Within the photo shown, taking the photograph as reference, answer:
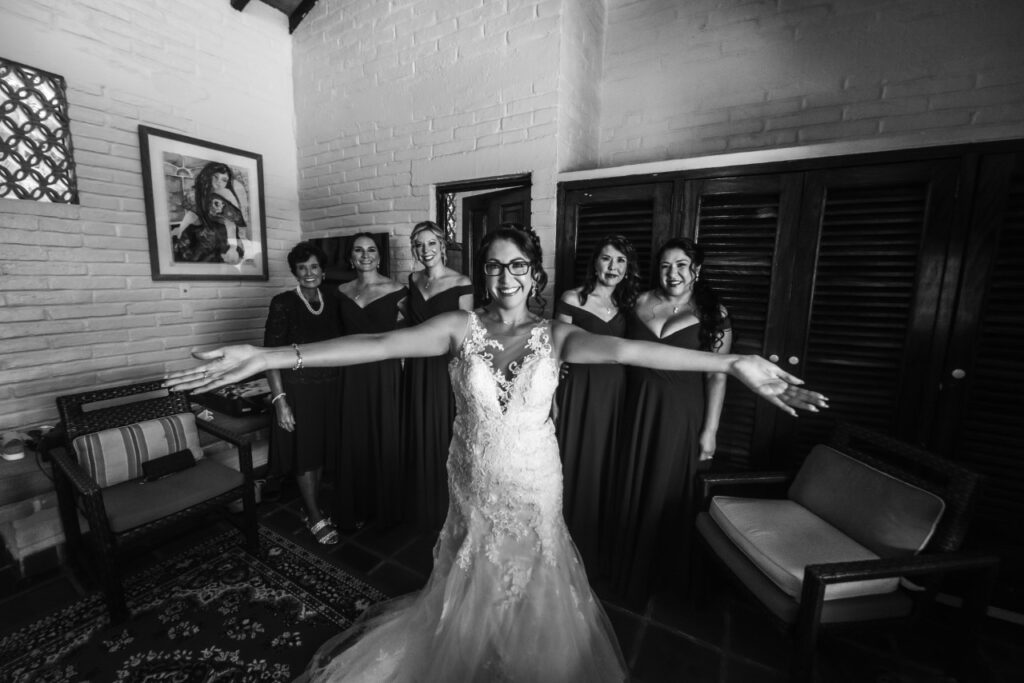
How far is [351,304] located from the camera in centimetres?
271

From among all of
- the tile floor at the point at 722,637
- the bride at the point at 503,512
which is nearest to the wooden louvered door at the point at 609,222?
the bride at the point at 503,512

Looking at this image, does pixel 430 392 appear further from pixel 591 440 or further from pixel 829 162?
pixel 829 162

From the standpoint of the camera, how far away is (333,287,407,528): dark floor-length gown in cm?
267

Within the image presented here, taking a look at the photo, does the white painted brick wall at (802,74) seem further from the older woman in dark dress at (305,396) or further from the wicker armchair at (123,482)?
the wicker armchair at (123,482)

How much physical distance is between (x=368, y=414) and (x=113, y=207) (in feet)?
7.04

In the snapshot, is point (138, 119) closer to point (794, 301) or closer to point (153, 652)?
point (153, 652)

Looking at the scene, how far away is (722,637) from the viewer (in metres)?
1.99

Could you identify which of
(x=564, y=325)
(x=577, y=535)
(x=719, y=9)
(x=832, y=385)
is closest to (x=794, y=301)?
(x=832, y=385)

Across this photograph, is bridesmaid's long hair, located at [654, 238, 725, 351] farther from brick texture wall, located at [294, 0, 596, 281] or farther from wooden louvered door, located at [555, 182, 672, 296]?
brick texture wall, located at [294, 0, 596, 281]

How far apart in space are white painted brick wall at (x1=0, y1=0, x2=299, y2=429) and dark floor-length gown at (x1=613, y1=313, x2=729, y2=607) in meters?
3.21

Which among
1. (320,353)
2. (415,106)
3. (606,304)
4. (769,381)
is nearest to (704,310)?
(606,304)

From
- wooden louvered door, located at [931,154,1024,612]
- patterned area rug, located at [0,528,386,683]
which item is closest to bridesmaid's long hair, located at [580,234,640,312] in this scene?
wooden louvered door, located at [931,154,1024,612]

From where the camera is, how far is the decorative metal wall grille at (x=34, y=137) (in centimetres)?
238

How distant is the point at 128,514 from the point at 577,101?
11.1 ft
